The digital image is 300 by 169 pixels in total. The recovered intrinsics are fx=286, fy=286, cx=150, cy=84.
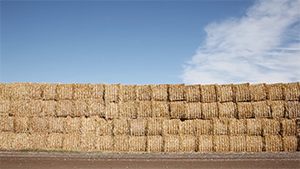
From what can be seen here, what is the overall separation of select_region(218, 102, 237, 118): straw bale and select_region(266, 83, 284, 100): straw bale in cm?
176

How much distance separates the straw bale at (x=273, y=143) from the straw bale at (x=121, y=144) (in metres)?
6.43

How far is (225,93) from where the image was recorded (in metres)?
13.5

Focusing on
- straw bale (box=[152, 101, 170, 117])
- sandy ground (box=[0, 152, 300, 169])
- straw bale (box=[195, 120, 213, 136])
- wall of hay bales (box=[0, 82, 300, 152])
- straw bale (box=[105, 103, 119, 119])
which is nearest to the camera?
A: sandy ground (box=[0, 152, 300, 169])

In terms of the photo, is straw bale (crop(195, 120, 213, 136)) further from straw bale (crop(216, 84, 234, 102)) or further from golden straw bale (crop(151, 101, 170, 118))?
golden straw bale (crop(151, 101, 170, 118))

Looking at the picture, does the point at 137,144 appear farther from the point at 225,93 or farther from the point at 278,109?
the point at 278,109

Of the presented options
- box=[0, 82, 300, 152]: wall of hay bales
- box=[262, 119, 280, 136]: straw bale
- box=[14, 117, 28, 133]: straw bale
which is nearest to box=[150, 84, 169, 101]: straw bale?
box=[0, 82, 300, 152]: wall of hay bales

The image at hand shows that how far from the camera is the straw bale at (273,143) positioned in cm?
1312

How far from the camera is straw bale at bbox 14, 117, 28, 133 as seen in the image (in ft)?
46.2

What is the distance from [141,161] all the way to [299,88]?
8236 mm

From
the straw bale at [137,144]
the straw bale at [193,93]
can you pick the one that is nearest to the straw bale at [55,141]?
the straw bale at [137,144]

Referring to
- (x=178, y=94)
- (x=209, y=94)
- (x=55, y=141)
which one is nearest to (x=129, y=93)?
(x=178, y=94)

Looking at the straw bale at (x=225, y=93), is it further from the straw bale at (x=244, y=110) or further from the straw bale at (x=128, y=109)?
the straw bale at (x=128, y=109)

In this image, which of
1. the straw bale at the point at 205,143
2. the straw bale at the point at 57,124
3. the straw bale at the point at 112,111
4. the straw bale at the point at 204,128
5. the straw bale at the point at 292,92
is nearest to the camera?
the straw bale at the point at 205,143

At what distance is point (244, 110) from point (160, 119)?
13.0 feet
